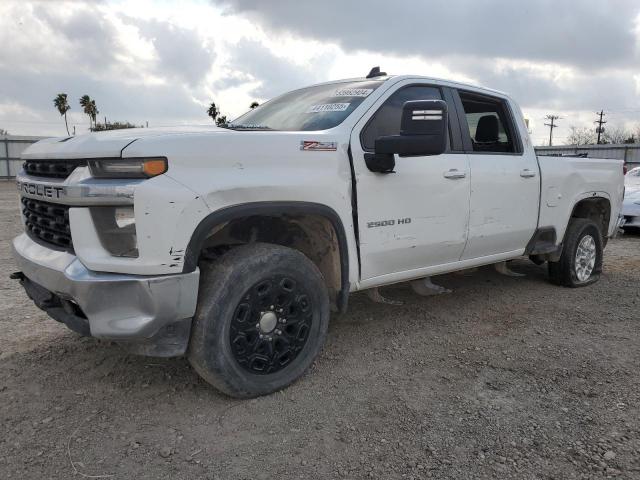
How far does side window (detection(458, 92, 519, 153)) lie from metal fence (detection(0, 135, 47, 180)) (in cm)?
2899

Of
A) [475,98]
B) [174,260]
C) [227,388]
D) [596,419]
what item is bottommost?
[596,419]

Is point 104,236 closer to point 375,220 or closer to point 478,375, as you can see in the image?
point 375,220

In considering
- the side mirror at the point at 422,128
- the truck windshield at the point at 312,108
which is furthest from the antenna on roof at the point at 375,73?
the side mirror at the point at 422,128

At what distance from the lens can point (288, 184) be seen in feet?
9.98

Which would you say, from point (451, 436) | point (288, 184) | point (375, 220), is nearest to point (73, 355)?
point (288, 184)

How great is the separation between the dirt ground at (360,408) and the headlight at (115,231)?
963 millimetres

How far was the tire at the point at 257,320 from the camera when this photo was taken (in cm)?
287

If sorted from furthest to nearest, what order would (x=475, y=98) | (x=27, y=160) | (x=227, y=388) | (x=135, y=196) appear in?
1. (x=475, y=98)
2. (x=27, y=160)
3. (x=227, y=388)
4. (x=135, y=196)

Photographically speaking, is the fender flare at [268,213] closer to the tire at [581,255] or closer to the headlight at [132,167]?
the headlight at [132,167]

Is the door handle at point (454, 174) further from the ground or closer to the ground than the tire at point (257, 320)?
further from the ground

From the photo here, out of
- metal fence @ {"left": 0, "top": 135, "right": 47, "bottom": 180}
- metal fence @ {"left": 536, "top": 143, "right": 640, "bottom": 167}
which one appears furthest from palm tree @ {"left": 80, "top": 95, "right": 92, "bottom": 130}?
metal fence @ {"left": 536, "top": 143, "right": 640, "bottom": 167}

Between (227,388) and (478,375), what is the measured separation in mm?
1646

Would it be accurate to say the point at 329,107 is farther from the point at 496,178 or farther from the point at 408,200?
the point at 496,178

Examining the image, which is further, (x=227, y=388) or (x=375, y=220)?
(x=375, y=220)
